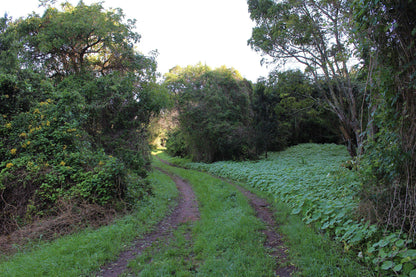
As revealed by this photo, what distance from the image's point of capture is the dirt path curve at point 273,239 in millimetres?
3764

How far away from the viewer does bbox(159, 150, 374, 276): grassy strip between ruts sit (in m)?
3.44

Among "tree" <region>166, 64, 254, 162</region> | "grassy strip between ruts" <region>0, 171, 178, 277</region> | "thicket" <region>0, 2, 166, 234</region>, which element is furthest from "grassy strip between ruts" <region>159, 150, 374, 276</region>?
"tree" <region>166, 64, 254, 162</region>

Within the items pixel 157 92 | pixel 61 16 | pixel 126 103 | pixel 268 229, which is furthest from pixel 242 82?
pixel 268 229

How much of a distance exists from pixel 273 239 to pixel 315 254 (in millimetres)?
1189

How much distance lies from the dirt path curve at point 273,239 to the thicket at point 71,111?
4211 mm

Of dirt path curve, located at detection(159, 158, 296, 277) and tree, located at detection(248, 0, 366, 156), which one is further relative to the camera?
tree, located at detection(248, 0, 366, 156)

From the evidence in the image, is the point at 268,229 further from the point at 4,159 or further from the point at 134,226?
the point at 4,159

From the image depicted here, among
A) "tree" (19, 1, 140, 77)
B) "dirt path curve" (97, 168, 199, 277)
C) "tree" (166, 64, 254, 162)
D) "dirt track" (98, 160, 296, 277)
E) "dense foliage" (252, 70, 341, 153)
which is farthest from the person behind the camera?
"tree" (166, 64, 254, 162)

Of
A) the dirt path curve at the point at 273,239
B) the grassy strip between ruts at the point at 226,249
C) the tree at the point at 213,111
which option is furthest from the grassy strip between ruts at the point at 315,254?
the tree at the point at 213,111

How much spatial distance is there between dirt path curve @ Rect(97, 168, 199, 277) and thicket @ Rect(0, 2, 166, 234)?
5.39ft

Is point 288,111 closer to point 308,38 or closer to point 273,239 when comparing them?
point 308,38

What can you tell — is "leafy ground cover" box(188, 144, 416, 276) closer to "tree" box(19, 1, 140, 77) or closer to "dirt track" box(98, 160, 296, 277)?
"dirt track" box(98, 160, 296, 277)

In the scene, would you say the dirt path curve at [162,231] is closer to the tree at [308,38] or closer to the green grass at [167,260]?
the green grass at [167,260]

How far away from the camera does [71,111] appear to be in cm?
931
